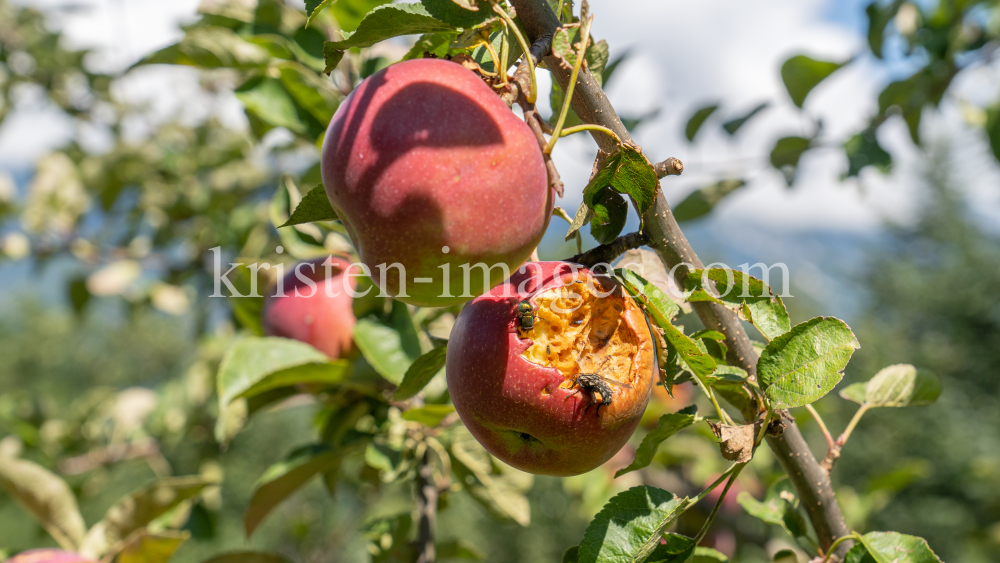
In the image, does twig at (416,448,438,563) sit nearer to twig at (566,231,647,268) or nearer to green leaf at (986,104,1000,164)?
twig at (566,231,647,268)

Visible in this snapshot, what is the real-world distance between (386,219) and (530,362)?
18cm

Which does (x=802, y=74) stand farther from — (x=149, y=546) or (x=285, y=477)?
(x=149, y=546)

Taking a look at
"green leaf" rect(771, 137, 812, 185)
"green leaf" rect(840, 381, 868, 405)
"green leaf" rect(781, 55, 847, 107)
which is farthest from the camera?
"green leaf" rect(771, 137, 812, 185)

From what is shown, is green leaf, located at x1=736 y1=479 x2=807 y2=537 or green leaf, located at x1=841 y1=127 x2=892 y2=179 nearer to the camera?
green leaf, located at x1=736 y1=479 x2=807 y2=537

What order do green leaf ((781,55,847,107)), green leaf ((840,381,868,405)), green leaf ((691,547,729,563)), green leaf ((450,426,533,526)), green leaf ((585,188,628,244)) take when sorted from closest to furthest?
1. green leaf ((585,188,628,244))
2. green leaf ((691,547,729,563))
3. green leaf ((840,381,868,405))
4. green leaf ((450,426,533,526))
5. green leaf ((781,55,847,107))

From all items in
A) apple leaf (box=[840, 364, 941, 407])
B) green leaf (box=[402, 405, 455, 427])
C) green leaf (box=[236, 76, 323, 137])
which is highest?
apple leaf (box=[840, 364, 941, 407])

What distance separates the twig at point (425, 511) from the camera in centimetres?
101

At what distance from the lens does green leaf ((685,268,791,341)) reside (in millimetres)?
544

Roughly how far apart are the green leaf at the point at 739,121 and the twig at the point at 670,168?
1.15 meters

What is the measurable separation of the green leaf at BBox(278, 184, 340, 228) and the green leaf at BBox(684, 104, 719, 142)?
4.04ft

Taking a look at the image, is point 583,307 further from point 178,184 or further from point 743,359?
point 178,184

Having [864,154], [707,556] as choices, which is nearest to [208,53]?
[707,556]

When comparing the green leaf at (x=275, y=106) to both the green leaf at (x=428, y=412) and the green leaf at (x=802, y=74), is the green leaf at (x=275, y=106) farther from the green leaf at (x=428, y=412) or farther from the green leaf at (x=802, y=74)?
the green leaf at (x=802, y=74)

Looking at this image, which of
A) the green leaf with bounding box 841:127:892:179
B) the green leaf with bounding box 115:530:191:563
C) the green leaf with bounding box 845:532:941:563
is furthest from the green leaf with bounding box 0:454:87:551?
the green leaf with bounding box 841:127:892:179
